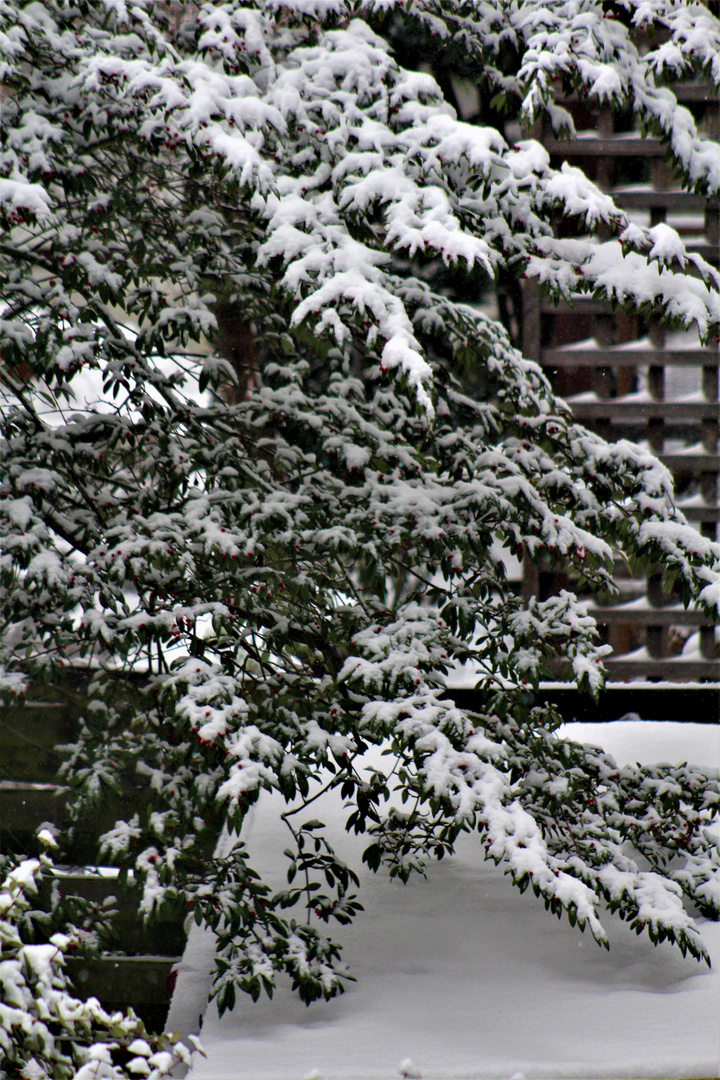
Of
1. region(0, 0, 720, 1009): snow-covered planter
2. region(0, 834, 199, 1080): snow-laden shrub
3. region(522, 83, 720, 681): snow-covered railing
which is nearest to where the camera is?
region(0, 834, 199, 1080): snow-laden shrub

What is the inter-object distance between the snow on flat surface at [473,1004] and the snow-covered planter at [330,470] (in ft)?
0.54

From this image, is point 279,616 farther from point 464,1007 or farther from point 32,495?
point 464,1007

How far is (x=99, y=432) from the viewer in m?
2.55

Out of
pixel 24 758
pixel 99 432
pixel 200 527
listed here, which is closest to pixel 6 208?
pixel 99 432

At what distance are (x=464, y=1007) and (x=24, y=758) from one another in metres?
1.95

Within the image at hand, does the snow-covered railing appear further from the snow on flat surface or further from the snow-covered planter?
the snow on flat surface

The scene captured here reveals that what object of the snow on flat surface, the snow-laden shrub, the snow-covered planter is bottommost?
the snow on flat surface

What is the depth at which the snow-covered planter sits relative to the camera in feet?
6.50

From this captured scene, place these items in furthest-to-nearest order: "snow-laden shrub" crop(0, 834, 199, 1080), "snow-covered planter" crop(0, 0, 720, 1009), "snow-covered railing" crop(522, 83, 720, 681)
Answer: "snow-covered railing" crop(522, 83, 720, 681) < "snow-covered planter" crop(0, 0, 720, 1009) < "snow-laden shrub" crop(0, 834, 199, 1080)

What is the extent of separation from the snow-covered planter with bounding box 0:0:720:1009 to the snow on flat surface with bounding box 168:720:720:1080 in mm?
164

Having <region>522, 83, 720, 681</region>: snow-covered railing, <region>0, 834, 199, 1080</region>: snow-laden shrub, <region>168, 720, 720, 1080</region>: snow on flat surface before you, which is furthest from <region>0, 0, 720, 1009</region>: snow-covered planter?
<region>522, 83, 720, 681</region>: snow-covered railing

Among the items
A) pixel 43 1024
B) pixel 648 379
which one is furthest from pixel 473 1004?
pixel 648 379

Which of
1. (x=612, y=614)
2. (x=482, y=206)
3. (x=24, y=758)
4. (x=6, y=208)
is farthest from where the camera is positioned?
(x=612, y=614)

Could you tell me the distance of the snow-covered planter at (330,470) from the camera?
6.50 ft
